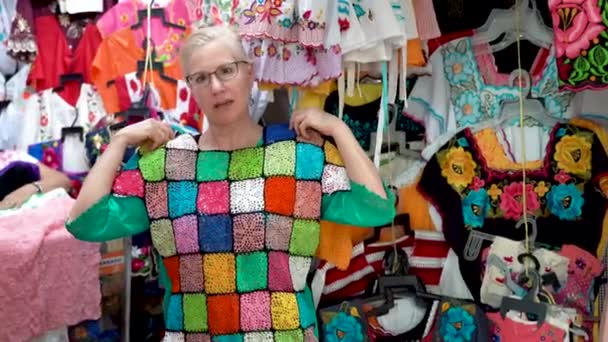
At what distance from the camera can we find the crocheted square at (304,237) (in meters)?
1.45

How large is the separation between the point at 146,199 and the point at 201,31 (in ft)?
1.21

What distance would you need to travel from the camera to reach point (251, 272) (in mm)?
1434

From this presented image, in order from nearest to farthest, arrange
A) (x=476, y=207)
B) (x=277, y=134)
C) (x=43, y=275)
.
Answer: (x=277, y=134) → (x=43, y=275) → (x=476, y=207)

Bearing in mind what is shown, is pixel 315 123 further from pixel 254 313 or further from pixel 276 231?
pixel 254 313

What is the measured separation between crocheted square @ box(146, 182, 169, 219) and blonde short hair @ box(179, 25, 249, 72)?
0.25m

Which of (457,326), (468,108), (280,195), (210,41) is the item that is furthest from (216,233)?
(468,108)

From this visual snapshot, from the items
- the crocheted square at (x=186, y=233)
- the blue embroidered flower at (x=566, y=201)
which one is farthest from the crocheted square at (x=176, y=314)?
the blue embroidered flower at (x=566, y=201)

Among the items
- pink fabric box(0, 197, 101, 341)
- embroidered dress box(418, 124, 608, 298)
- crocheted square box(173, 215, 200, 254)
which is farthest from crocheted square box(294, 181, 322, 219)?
pink fabric box(0, 197, 101, 341)

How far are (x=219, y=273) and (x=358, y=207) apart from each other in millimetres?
317

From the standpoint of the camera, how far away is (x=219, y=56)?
1391 millimetres

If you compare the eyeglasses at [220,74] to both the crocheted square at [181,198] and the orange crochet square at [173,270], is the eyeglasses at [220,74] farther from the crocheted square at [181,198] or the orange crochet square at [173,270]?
the orange crochet square at [173,270]

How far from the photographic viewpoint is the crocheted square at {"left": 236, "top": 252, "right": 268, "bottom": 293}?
143 cm

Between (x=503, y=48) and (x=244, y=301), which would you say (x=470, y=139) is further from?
(x=244, y=301)

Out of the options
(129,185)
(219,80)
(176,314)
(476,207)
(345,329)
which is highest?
(219,80)
